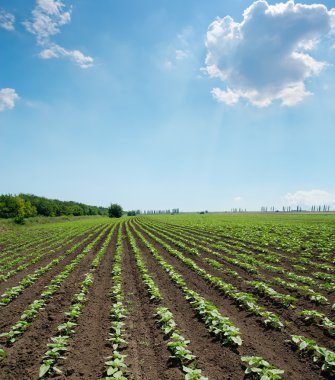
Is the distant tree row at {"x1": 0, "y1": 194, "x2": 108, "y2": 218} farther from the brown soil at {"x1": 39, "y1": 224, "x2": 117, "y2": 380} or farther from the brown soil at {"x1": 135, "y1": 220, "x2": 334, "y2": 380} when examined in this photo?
the brown soil at {"x1": 135, "y1": 220, "x2": 334, "y2": 380}

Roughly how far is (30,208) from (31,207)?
7.95 metres

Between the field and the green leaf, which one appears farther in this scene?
the field

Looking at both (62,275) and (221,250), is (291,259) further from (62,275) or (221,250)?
(62,275)

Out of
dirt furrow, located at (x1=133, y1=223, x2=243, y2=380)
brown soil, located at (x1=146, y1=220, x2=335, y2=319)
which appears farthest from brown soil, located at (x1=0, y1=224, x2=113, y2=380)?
brown soil, located at (x1=146, y1=220, x2=335, y2=319)

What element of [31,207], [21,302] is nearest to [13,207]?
[31,207]

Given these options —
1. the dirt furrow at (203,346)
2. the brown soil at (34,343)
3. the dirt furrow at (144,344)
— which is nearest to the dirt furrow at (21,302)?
the brown soil at (34,343)

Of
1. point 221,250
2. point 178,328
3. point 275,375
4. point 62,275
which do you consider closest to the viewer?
point 275,375

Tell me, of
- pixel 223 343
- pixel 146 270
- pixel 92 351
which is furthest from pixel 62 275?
pixel 223 343

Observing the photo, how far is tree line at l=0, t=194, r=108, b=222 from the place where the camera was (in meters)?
88.1

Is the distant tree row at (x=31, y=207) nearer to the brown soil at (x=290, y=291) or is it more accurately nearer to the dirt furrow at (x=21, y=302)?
the dirt furrow at (x=21, y=302)

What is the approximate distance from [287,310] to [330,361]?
3009 millimetres

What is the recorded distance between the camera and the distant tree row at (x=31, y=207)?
89231 millimetres

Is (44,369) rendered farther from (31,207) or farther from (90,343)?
(31,207)

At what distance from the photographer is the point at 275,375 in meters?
4.58
